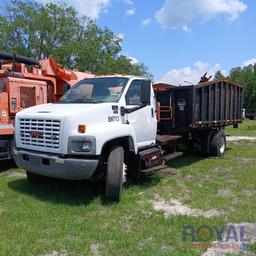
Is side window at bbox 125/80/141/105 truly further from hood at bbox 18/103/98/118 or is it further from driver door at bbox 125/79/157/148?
hood at bbox 18/103/98/118

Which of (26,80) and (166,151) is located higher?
(26,80)

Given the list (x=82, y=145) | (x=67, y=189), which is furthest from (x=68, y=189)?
→ (x=82, y=145)

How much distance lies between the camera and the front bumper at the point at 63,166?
19.2 ft

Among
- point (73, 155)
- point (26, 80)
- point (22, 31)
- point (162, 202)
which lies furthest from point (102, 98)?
point (22, 31)

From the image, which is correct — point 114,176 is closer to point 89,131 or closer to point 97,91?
point 89,131

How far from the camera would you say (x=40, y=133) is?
623 cm

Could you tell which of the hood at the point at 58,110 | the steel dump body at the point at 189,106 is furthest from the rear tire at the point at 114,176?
the steel dump body at the point at 189,106

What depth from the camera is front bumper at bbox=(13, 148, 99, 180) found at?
585 cm

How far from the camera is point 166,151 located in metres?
9.64

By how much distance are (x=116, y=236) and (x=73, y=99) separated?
3.26 meters

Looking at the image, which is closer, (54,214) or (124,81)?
(54,214)

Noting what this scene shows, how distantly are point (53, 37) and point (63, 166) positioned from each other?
104ft

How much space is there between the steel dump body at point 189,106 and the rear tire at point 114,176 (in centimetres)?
343

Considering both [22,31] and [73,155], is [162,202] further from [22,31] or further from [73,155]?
[22,31]
